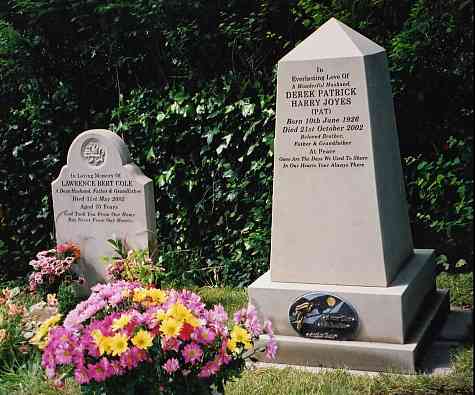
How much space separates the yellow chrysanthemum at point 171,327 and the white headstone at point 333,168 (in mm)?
1881

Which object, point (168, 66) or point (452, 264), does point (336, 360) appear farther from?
point (168, 66)

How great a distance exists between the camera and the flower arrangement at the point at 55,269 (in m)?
6.39

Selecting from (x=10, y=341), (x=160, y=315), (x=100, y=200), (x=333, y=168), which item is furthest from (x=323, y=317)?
(x=100, y=200)

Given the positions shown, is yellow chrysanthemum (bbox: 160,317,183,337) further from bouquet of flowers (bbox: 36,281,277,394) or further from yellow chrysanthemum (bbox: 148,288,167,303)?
yellow chrysanthemum (bbox: 148,288,167,303)

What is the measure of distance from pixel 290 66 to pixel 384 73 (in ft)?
2.24

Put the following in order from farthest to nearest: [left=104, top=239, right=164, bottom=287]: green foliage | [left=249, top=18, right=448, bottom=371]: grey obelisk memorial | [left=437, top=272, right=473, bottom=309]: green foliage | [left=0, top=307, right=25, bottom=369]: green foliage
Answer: [left=104, top=239, right=164, bottom=287]: green foliage, [left=437, top=272, right=473, bottom=309]: green foliage, [left=0, top=307, right=25, bottom=369]: green foliage, [left=249, top=18, right=448, bottom=371]: grey obelisk memorial

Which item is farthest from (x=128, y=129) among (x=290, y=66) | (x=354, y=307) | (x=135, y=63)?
(x=354, y=307)

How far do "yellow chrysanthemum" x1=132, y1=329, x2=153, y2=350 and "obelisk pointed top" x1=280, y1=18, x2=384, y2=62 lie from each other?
2.34 metres

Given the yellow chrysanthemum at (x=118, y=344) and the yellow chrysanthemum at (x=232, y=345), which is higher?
the yellow chrysanthemum at (x=118, y=344)

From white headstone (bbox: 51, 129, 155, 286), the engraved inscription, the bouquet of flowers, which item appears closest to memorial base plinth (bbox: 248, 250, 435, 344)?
the bouquet of flowers

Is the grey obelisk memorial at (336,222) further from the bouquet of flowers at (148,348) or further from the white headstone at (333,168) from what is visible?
the bouquet of flowers at (148,348)

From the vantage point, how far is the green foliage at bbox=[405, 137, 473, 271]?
235 inches

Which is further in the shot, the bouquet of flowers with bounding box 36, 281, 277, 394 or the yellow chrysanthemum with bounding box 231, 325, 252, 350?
the yellow chrysanthemum with bounding box 231, 325, 252, 350

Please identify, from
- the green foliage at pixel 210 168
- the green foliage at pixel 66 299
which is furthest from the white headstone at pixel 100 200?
the green foliage at pixel 210 168
